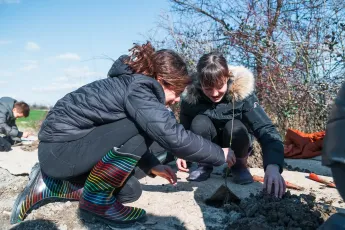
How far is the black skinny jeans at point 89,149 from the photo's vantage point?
2350mm

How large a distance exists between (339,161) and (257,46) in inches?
230

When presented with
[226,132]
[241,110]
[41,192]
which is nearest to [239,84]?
[241,110]

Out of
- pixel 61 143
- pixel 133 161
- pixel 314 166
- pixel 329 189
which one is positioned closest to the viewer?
pixel 133 161

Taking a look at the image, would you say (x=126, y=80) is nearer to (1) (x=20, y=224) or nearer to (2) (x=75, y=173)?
(2) (x=75, y=173)

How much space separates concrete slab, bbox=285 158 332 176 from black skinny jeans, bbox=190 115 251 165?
127 centimetres

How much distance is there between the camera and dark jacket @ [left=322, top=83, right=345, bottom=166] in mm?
1126

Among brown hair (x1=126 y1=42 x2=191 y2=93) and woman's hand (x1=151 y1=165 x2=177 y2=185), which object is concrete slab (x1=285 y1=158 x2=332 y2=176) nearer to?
woman's hand (x1=151 y1=165 x2=177 y2=185)

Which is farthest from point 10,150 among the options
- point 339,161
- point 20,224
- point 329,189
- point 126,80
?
point 339,161

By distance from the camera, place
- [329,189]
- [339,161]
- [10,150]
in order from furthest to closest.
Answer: [10,150], [329,189], [339,161]

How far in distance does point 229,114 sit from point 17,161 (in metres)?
2.89

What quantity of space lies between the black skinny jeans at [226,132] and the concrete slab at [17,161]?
171cm

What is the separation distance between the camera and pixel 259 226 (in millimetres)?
1980

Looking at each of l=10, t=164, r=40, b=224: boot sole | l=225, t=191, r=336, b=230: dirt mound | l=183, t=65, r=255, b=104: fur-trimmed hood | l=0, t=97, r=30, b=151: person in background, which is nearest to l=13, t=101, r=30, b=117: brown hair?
l=0, t=97, r=30, b=151: person in background

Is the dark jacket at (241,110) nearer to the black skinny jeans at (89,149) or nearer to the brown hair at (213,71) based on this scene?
the brown hair at (213,71)
